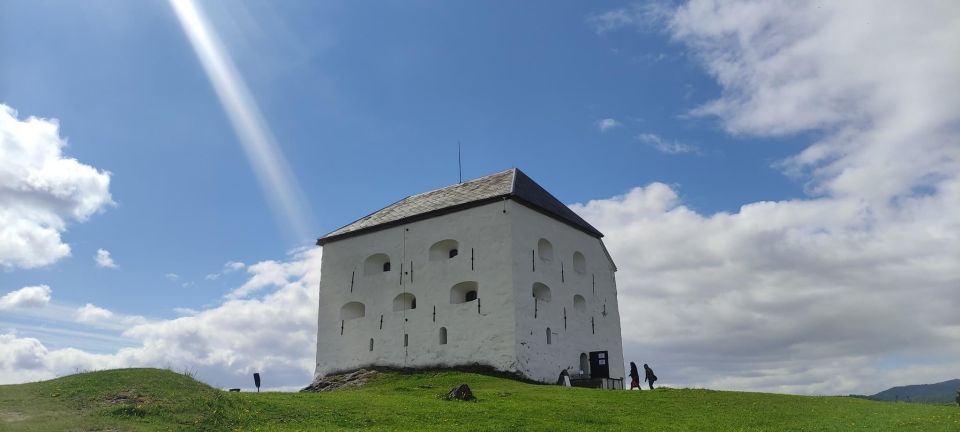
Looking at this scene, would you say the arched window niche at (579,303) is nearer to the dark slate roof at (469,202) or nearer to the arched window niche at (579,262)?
the arched window niche at (579,262)

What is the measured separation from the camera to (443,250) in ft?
89.3

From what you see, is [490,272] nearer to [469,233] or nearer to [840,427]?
[469,233]

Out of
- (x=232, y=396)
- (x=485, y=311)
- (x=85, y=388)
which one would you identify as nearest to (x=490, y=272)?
(x=485, y=311)

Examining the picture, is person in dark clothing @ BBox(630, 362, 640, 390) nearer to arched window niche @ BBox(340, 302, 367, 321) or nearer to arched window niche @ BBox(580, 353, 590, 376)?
arched window niche @ BBox(580, 353, 590, 376)

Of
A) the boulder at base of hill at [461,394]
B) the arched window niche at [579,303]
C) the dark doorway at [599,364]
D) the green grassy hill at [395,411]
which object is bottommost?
the green grassy hill at [395,411]

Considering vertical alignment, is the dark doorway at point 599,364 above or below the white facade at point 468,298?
below

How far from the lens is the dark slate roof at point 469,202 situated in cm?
2634


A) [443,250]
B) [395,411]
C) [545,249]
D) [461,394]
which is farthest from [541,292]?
[395,411]

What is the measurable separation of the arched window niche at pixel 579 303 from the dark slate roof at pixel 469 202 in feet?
9.95

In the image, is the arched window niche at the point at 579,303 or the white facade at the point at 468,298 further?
the arched window niche at the point at 579,303

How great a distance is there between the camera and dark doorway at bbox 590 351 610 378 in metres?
25.5

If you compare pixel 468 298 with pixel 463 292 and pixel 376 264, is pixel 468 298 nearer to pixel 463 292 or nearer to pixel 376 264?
pixel 463 292

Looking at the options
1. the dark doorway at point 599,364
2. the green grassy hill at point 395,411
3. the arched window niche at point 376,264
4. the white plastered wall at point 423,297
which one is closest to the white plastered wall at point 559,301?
the white plastered wall at point 423,297

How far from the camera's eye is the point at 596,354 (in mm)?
25641
